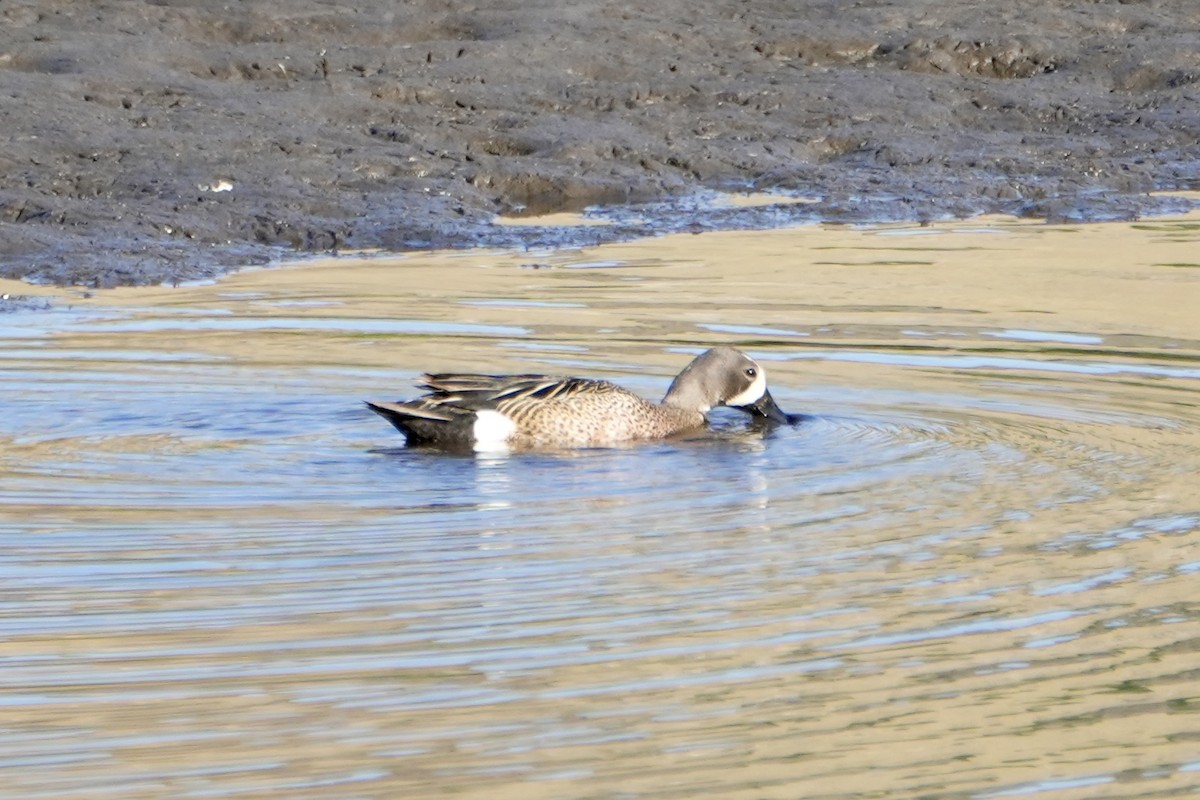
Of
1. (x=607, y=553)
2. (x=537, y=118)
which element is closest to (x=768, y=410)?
(x=607, y=553)

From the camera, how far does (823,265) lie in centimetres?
1088

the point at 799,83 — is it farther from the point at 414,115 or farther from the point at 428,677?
the point at 428,677

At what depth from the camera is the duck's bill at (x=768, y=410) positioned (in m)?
7.86

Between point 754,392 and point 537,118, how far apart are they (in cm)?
610

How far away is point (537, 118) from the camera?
45.0 feet

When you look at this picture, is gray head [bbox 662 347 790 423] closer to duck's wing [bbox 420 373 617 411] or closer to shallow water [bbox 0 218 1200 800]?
shallow water [bbox 0 218 1200 800]

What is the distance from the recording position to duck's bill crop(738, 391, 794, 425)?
25.8ft

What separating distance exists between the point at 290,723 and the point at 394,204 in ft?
25.9

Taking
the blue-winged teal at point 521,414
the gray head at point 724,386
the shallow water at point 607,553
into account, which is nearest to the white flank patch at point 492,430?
A: the blue-winged teal at point 521,414

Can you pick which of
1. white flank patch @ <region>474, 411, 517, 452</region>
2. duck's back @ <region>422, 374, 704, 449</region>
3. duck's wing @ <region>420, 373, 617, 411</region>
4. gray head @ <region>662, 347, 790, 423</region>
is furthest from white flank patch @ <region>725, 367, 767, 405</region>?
white flank patch @ <region>474, 411, 517, 452</region>

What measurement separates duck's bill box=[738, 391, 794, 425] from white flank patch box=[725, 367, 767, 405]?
0.01 meters

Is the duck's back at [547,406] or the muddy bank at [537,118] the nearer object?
the duck's back at [547,406]

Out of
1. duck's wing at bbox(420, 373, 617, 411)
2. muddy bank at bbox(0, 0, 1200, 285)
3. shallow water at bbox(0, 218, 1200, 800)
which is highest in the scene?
muddy bank at bbox(0, 0, 1200, 285)

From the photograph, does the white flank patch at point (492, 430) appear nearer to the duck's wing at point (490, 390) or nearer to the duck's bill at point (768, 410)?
the duck's wing at point (490, 390)
